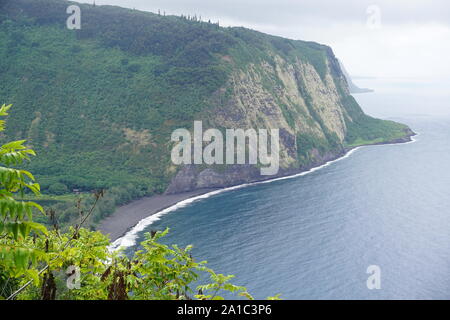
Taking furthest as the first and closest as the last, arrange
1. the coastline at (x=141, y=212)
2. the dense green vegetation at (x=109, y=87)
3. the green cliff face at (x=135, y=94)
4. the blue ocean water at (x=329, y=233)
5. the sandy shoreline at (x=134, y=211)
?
the green cliff face at (x=135, y=94), the dense green vegetation at (x=109, y=87), the sandy shoreline at (x=134, y=211), the coastline at (x=141, y=212), the blue ocean water at (x=329, y=233)

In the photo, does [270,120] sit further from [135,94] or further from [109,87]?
[109,87]

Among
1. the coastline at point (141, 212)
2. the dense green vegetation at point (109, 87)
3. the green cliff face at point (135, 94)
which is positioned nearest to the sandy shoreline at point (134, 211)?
the coastline at point (141, 212)

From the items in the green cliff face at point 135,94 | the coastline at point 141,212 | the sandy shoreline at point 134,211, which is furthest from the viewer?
the green cliff face at point 135,94

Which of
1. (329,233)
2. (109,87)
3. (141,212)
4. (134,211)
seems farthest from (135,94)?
(329,233)

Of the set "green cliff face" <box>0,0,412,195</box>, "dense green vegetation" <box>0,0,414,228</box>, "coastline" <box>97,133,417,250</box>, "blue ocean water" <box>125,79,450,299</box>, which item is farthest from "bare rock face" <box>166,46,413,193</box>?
"blue ocean water" <box>125,79,450,299</box>

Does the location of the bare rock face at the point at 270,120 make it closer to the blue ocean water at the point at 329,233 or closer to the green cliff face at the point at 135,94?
the green cliff face at the point at 135,94

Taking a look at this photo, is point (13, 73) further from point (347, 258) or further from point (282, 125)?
point (347, 258)

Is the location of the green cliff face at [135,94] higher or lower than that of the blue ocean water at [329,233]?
higher
